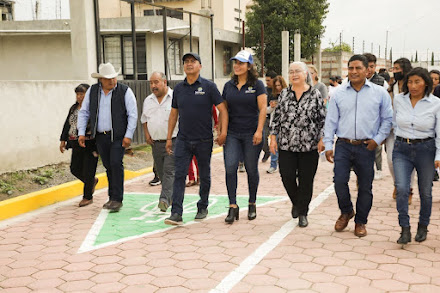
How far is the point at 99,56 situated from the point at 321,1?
81.6 ft

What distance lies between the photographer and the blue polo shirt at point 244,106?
5605 mm

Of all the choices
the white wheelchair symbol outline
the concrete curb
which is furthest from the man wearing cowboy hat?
the concrete curb

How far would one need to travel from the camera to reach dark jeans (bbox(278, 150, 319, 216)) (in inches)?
214

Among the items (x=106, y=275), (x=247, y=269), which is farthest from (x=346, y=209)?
(x=106, y=275)

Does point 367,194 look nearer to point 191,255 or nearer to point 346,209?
point 346,209

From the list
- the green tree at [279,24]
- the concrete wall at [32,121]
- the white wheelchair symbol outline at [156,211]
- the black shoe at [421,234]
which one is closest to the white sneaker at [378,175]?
the white wheelchair symbol outline at [156,211]

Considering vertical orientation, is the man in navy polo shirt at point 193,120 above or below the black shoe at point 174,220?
above

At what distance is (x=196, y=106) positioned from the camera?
5648mm

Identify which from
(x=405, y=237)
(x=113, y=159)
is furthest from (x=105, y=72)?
(x=405, y=237)

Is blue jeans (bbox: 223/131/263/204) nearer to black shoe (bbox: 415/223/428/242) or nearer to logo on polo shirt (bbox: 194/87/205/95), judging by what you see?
logo on polo shirt (bbox: 194/87/205/95)

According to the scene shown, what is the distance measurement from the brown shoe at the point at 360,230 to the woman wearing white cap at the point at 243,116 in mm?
1309

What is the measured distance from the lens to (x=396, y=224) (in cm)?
564

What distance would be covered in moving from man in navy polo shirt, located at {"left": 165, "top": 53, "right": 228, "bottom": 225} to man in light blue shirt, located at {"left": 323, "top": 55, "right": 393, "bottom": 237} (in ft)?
4.26

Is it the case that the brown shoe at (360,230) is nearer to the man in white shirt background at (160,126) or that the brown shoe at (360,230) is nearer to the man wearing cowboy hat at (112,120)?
the man in white shirt background at (160,126)
